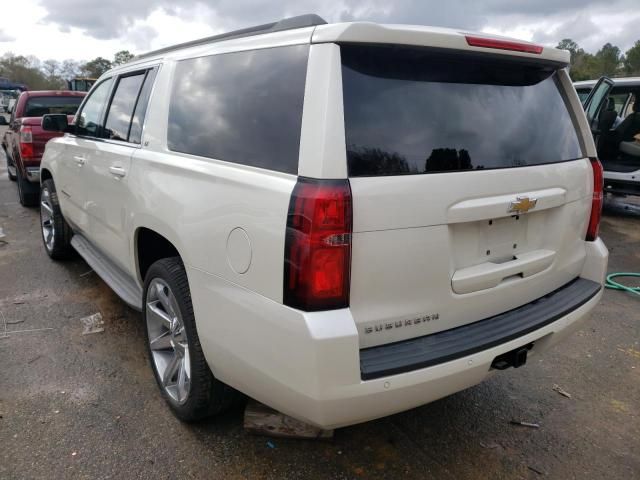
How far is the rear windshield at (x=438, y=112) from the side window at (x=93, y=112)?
276 cm

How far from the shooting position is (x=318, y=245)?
1.77m

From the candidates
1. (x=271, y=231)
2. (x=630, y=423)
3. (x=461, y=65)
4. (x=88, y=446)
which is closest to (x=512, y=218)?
(x=461, y=65)

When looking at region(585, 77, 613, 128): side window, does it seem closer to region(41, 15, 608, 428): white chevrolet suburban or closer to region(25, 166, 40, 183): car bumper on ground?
region(41, 15, 608, 428): white chevrolet suburban

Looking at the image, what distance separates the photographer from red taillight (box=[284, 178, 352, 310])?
69.1 inches

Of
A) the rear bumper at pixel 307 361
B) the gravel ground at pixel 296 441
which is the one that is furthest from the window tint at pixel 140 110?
the gravel ground at pixel 296 441

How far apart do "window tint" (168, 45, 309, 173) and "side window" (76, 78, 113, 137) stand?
58.2 inches

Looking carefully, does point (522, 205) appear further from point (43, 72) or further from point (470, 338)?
point (43, 72)

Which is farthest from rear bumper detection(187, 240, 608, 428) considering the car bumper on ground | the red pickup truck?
the car bumper on ground

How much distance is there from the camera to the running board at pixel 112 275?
10.7 feet

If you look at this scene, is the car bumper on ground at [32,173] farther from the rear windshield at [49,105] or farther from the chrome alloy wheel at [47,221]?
the chrome alloy wheel at [47,221]

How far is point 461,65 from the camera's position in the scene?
2119 mm

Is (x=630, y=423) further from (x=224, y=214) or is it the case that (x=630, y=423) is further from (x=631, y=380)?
(x=224, y=214)

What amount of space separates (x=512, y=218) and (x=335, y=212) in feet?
3.15

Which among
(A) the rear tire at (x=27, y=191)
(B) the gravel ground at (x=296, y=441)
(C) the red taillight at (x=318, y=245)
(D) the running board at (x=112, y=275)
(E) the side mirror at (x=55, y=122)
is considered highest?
(E) the side mirror at (x=55, y=122)
